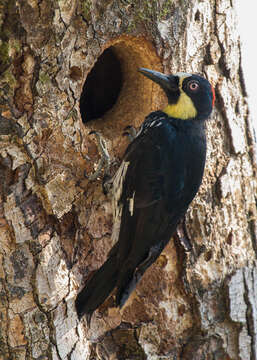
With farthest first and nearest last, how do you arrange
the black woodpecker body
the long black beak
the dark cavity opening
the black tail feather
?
1. the dark cavity opening
2. the long black beak
3. the black woodpecker body
4. the black tail feather

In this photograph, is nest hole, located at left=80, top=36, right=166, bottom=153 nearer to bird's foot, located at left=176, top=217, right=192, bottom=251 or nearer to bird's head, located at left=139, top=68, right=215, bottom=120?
bird's head, located at left=139, top=68, right=215, bottom=120

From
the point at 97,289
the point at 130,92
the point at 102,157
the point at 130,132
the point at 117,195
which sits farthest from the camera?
the point at 130,92

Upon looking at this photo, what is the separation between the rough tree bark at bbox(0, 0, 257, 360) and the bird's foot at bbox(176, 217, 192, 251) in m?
0.05

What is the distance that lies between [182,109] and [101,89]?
40.1 inches

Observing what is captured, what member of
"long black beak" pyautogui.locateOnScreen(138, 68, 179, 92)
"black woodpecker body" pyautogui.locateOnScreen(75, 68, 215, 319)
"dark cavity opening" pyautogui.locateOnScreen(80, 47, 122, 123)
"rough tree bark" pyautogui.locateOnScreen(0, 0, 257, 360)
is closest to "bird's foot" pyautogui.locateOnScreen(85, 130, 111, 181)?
"rough tree bark" pyautogui.locateOnScreen(0, 0, 257, 360)

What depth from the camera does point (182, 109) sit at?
11.9 ft

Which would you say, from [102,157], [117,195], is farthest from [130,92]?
[117,195]

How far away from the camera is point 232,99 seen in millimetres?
3670

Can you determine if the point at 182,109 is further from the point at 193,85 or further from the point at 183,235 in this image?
the point at 183,235

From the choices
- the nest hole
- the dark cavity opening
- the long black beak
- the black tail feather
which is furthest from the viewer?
the dark cavity opening

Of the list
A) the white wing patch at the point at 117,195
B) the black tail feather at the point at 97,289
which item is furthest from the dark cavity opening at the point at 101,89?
the black tail feather at the point at 97,289

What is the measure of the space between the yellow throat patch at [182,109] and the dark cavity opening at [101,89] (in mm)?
627

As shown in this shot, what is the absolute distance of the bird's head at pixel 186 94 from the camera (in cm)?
329

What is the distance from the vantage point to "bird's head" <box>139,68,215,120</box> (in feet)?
10.8
